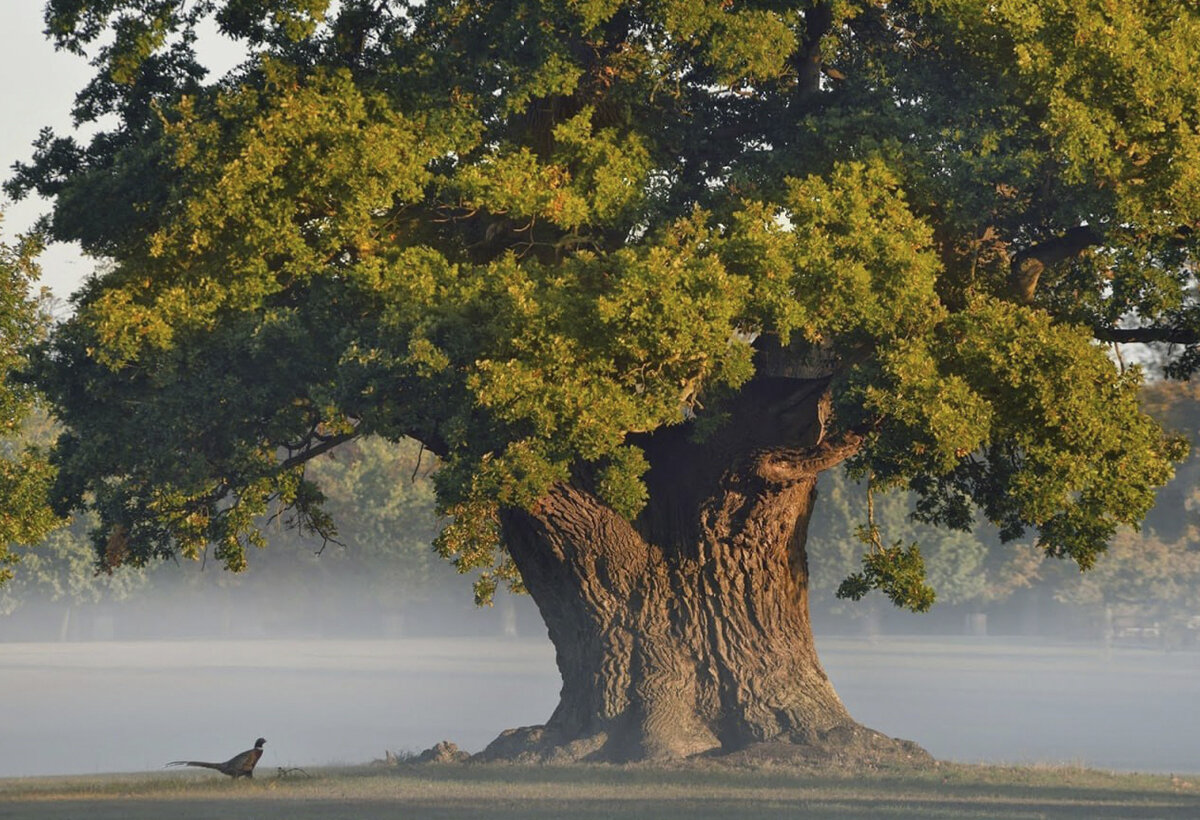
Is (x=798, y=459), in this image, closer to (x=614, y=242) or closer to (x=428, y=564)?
(x=614, y=242)

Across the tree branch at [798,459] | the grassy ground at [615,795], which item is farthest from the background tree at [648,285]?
the grassy ground at [615,795]

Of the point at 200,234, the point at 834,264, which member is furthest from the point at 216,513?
the point at 834,264

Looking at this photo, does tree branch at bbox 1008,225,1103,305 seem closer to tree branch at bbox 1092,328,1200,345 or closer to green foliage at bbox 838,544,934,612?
tree branch at bbox 1092,328,1200,345

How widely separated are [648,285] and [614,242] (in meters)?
4.64

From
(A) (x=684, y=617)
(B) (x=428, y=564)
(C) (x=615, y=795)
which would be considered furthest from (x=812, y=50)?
(B) (x=428, y=564)

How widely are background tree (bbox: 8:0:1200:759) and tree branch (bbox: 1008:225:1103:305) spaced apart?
5 centimetres

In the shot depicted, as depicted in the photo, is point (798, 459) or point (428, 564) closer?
point (798, 459)

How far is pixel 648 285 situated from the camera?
76.9 ft

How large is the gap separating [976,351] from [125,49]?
43.9ft

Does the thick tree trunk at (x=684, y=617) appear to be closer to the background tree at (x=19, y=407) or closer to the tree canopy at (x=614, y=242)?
the tree canopy at (x=614, y=242)

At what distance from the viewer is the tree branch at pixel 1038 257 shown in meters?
26.5

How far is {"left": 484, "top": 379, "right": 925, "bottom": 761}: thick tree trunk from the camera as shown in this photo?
1136 inches

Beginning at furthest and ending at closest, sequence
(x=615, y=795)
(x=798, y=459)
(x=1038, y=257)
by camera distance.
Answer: (x=798, y=459) < (x=1038, y=257) < (x=615, y=795)

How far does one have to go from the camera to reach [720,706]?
29547mm
